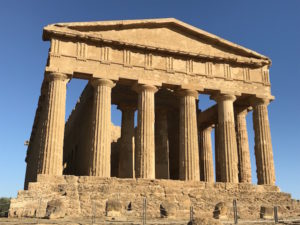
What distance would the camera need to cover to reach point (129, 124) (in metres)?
28.3

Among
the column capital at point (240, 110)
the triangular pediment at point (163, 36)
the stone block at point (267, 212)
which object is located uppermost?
the triangular pediment at point (163, 36)

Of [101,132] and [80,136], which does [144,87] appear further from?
[80,136]

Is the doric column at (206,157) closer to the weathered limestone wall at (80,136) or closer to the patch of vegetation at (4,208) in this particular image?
the weathered limestone wall at (80,136)

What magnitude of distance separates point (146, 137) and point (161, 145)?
6.99 m

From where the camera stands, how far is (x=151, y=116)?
23781 mm

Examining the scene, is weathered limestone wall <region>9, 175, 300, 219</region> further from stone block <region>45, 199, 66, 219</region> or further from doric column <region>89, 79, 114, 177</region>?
doric column <region>89, 79, 114, 177</region>

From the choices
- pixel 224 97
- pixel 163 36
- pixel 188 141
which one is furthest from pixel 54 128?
pixel 224 97

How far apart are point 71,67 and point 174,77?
21.6ft

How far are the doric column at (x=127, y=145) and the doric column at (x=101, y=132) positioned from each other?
4.71m

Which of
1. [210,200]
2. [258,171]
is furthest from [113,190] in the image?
[258,171]

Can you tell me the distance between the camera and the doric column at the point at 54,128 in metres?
20.8

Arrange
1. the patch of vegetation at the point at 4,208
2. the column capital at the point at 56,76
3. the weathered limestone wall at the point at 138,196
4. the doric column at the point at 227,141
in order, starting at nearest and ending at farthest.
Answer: the patch of vegetation at the point at 4,208 < the weathered limestone wall at the point at 138,196 < the column capital at the point at 56,76 < the doric column at the point at 227,141

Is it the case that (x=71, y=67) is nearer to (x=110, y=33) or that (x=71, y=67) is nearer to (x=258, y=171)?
(x=110, y=33)

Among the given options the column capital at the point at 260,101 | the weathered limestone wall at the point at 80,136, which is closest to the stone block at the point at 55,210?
the weathered limestone wall at the point at 80,136
